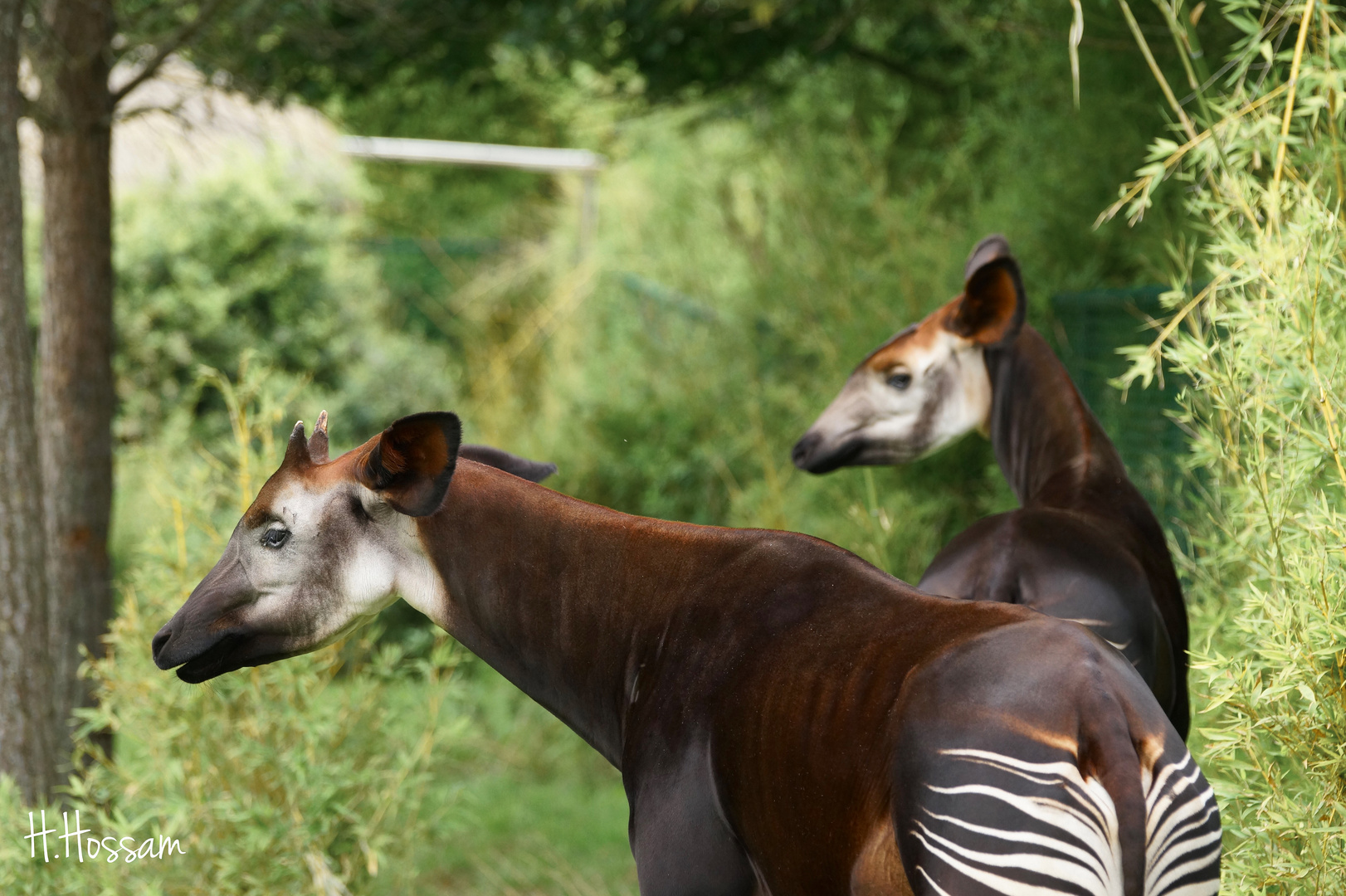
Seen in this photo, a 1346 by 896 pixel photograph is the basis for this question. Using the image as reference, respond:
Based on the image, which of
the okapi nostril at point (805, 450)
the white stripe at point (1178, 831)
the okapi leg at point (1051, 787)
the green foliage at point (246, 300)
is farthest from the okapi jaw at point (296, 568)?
the green foliage at point (246, 300)

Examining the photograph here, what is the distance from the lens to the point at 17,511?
10.4 feet

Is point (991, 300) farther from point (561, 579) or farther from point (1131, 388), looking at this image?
point (561, 579)

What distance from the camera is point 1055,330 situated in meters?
4.64

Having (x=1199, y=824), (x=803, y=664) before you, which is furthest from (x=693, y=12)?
(x=1199, y=824)

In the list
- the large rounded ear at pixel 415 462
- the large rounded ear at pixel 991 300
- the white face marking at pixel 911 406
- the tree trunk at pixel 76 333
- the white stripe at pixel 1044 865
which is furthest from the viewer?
the tree trunk at pixel 76 333

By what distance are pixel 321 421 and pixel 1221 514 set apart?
226 cm

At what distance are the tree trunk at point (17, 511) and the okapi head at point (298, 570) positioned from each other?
1.45m

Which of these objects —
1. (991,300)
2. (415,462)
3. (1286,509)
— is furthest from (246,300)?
(1286,509)

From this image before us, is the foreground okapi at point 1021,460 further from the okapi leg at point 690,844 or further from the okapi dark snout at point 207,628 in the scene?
the okapi dark snout at point 207,628

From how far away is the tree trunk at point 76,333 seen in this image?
400 cm

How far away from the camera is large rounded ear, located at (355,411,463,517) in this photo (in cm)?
186

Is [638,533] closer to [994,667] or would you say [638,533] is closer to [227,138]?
[994,667]

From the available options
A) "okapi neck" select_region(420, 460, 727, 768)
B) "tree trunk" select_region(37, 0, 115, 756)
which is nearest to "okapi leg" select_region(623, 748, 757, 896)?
"okapi neck" select_region(420, 460, 727, 768)

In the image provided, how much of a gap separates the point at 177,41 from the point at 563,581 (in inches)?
102
